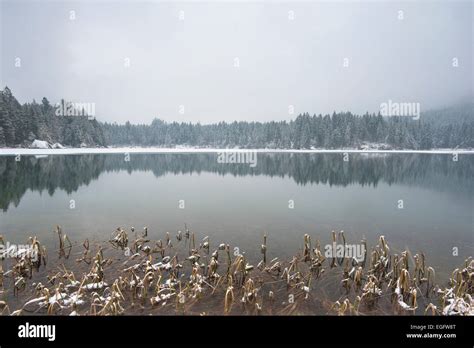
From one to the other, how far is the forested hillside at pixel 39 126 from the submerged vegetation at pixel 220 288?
310ft

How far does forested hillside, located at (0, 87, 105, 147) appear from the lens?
8000 centimetres

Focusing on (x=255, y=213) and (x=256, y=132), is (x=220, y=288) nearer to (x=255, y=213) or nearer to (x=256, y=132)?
(x=255, y=213)

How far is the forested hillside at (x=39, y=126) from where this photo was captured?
80.0 meters

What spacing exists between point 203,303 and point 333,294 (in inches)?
187

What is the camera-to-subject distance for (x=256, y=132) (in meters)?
176

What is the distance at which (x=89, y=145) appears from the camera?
119 meters

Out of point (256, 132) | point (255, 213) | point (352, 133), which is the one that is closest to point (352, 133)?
point (352, 133)

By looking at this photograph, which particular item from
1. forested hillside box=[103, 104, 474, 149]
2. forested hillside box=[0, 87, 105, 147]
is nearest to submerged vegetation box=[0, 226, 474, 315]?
forested hillside box=[0, 87, 105, 147]

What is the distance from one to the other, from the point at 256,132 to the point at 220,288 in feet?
558

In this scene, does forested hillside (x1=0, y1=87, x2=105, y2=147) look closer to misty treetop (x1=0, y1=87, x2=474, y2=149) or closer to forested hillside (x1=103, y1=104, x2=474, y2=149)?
misty treetop (x1=0, y1=87, x2=474, y2=149)

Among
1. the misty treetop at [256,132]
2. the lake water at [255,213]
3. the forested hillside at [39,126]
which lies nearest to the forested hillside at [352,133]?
the misty treetop at [256,132]
